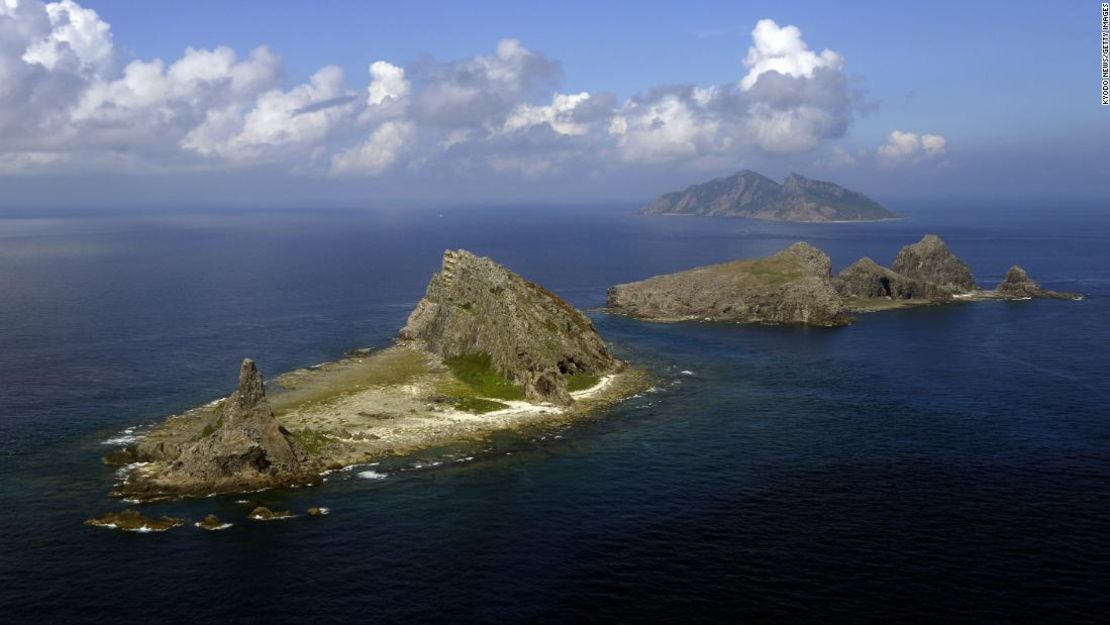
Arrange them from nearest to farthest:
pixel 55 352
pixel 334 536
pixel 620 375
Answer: pixel 334 536
pixel 620 375
pixel 55 352

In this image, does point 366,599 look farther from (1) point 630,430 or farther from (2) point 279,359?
(2) point 279,359

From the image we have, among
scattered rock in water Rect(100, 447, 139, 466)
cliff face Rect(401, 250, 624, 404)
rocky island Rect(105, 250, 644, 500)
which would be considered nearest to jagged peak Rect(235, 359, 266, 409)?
rocky island Rect(105, 250, 644, 500)

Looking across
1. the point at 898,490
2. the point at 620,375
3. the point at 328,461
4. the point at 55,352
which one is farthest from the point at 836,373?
the point at 55,352

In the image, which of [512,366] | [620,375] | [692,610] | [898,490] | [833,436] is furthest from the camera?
[620,375]

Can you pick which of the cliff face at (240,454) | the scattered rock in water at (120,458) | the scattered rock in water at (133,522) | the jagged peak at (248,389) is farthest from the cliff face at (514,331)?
the scattered rock in water at (133,522)

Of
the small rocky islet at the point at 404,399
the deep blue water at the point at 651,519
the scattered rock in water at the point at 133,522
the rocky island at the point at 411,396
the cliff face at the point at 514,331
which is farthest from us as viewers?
the cliff face at the point at 514,331

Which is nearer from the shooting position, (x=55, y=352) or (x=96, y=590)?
(x=96, y=590)

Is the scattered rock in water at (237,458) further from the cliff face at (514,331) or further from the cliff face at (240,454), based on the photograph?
the cliff face at (514,331)
